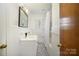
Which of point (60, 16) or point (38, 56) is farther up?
point (60, 16)

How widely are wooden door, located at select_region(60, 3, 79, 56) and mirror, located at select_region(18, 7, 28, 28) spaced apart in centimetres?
35

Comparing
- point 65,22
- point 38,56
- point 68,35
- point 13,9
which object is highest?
point 13,9

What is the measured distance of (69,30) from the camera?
3.58 ft

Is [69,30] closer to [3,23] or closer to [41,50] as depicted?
[41,50]

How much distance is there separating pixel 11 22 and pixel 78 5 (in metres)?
0.70

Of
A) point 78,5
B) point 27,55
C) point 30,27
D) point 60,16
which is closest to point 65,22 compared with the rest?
point 60,16

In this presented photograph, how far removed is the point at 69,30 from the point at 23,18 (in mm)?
471

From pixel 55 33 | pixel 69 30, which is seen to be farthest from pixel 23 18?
pixel 69 30

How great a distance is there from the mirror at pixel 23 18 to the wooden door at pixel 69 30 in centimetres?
35

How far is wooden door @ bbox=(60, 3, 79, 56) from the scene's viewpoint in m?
1.09

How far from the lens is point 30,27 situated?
1072 millimetres

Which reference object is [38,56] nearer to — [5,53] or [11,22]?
[5,53]

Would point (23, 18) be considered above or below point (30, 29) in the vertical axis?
above

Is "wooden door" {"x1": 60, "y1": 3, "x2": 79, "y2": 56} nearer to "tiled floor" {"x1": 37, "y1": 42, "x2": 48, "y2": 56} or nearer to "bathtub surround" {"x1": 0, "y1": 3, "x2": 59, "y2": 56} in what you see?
"bathtub surround" {"x1": 0, "y1": 3, "x2": 59, "y2": 56}
